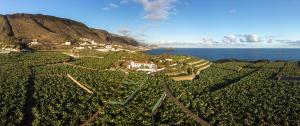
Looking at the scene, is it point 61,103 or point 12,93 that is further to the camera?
point 12,93

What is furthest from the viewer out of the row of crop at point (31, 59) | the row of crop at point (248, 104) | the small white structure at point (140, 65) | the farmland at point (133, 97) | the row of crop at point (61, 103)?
the row of crop at point (31, 59)

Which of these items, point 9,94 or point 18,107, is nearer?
point 18,107

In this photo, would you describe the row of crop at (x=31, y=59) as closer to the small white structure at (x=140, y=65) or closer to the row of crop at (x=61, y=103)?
the small white structure at (x=140, y=65)

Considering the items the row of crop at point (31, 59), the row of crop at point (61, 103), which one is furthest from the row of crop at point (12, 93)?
the row of crop at point (31, 59)

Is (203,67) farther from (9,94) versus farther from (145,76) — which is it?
(9,94)

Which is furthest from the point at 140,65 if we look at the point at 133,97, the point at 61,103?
the point at 61,103

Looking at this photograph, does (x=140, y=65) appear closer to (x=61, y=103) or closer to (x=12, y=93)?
(x=61, y=103)

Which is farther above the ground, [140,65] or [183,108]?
[140,65]

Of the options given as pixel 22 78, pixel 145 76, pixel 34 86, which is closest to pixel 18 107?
pixel 34 86

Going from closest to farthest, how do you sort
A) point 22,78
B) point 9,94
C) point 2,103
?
point 2,103, point 9,94, point 22,78
